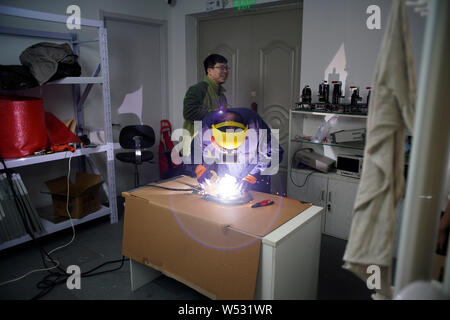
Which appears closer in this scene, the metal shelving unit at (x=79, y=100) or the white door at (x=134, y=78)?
the metal shelving unit at (x=79, y=100)

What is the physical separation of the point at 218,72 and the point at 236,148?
3.65 ft

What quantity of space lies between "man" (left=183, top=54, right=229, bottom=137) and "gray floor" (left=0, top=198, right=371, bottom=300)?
4.08 ft

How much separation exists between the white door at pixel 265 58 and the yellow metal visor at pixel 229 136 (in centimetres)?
171

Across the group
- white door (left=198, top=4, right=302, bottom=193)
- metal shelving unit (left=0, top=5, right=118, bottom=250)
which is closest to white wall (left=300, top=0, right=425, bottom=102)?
white door (left=198, top=4, right=302, bottom=193)

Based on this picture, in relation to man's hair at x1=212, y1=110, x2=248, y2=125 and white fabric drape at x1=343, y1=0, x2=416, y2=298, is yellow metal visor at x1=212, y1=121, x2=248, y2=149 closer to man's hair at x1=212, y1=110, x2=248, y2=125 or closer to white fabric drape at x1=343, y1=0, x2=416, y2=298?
man's hair at x1=212, y1=110, x2=248, y2=125

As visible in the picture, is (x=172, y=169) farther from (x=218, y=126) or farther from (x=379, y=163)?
(x=379, y=163)

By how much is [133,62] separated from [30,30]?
118cm

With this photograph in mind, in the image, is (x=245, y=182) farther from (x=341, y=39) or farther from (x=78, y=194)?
(x=341, y=39)

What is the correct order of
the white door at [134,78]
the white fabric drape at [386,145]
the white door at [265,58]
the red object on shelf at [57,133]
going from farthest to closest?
the white door at [134,78] → the white door at [265,58] → the red object on shelf at [57,133] → the white fabric drape at [386,145]

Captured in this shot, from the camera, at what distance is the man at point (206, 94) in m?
2.89

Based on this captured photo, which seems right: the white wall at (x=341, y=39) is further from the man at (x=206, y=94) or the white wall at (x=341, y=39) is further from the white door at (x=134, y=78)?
the white door at (x=134, y=78)

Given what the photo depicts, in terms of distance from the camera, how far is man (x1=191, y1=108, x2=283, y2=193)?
1975 millimetres

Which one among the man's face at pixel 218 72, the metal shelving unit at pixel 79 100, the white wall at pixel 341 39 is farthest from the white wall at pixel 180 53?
the white wall at pixel 341 39
